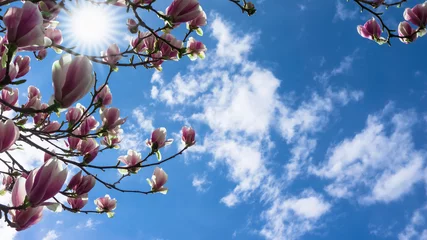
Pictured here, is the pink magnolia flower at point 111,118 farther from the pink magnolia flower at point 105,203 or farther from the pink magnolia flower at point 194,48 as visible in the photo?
the pink magnolia flower at point 105,203

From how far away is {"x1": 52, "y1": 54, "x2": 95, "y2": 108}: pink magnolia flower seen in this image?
1598mm

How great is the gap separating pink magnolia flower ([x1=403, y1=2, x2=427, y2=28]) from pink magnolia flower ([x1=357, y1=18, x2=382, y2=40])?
31cm

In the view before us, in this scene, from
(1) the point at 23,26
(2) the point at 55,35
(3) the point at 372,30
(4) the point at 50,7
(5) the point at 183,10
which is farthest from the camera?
(3) the point at 372,30

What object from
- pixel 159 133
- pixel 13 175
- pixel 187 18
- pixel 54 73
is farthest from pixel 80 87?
pixel 13 175

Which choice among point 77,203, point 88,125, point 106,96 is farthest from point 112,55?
point 77,203

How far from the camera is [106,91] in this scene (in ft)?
11.9

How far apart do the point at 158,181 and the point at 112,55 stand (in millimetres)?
1381

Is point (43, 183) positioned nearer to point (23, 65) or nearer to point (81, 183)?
point (81, 183)

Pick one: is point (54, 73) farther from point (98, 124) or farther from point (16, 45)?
point (98, 124)

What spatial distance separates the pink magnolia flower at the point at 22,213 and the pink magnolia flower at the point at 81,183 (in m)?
1.42

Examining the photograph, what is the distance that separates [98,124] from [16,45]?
2017 mm

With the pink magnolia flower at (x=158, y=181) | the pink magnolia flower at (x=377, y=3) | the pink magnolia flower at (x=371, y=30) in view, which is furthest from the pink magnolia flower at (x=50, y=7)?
the pink magnolia flower at (x=371, y=30)

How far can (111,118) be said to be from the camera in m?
3.38

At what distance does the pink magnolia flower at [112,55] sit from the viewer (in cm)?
348
